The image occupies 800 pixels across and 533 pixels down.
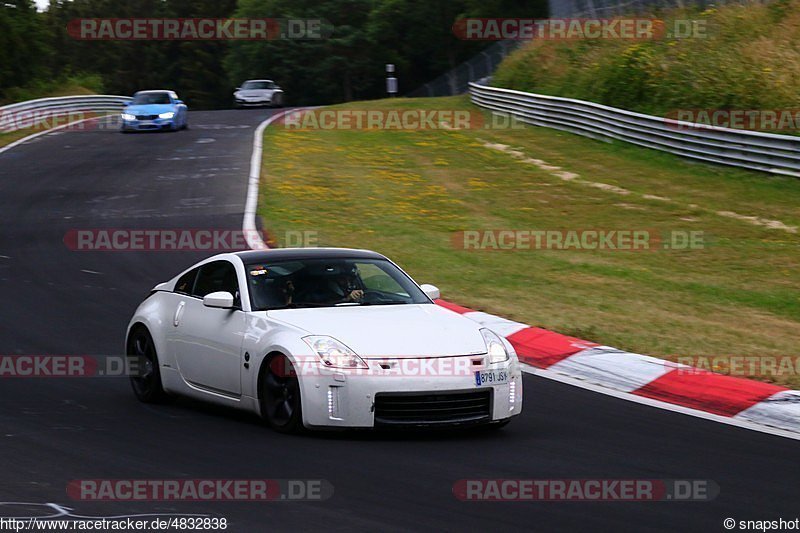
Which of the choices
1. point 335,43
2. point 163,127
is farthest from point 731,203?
point 335,43

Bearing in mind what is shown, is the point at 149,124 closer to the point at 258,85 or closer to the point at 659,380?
the point at 258,85

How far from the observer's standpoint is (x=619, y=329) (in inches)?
467

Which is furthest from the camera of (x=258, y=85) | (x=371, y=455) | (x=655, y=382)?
(x=258, y=85)

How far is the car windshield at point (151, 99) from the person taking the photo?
37969 millimetres

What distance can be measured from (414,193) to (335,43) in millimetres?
58546

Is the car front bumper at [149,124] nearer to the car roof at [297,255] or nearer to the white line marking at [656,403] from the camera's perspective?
the white line marking at [656,403]

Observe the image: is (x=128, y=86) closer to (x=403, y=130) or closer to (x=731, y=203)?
(x=403, y=130)

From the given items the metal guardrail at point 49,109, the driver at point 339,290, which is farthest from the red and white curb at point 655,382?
the metal guardrail at point 49,109

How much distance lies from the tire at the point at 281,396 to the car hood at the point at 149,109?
30.1 metres

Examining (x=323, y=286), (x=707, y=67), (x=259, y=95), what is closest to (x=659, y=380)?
(x=323, y=286)

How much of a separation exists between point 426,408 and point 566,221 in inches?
543

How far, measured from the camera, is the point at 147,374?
31.9 ft

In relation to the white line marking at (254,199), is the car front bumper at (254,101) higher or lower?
lower

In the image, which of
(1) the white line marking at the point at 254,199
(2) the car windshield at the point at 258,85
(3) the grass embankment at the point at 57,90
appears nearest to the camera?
(1) the white line marking at the point at 254,199
